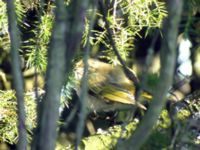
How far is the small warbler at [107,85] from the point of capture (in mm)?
1614

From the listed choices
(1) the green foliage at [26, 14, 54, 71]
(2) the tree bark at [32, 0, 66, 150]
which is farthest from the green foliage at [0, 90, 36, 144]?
(2) the tree bark at [32, 0, 66, 150]

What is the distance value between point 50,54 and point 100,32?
92cm

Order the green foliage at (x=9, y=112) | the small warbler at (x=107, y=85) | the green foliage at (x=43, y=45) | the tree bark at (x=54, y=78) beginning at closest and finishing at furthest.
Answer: the tree bark at (x=54, y=78) → the green foliage at (x=43, y=45) → the green foliage at (x=9, y=112) → the small warbler at (x=107, y=85)

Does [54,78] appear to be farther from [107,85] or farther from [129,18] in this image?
[107,85]

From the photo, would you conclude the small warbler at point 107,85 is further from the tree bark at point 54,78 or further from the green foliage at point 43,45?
the tree bark at point 54,78

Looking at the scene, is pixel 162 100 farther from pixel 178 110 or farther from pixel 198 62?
pixel 198 62

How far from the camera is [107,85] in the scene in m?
1.66

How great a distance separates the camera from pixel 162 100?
0.46 metres

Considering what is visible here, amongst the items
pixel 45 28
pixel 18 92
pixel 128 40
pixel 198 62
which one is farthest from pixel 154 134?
A: pixel 18 92

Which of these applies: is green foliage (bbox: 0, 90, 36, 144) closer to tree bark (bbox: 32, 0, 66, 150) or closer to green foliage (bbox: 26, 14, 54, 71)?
green foliage (bbox: 26, 14, 54, 71)

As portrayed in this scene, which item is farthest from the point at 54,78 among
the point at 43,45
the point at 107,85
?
Result: the point at 107,85

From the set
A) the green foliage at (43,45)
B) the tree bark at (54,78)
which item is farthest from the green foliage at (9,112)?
the tree bark at (54,78)

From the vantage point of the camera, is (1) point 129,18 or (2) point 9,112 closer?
(1) point 129,18

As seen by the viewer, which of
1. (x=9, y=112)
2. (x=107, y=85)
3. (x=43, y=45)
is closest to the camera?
(x=43, y=45)
